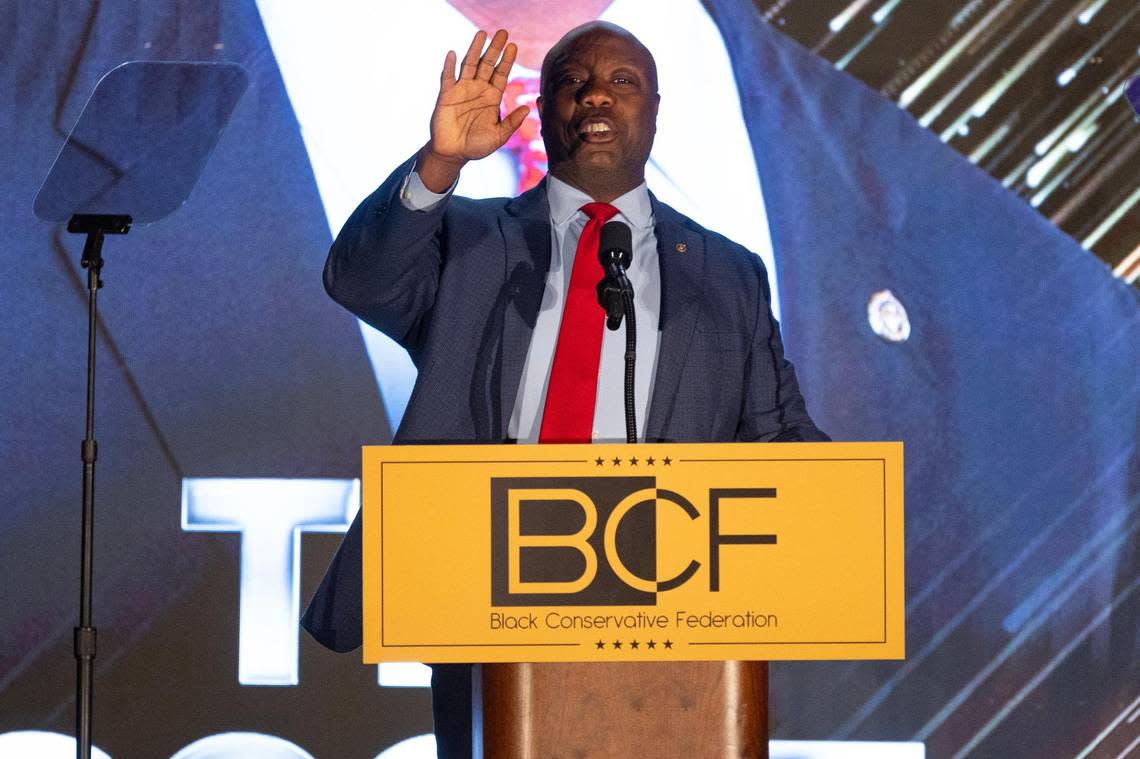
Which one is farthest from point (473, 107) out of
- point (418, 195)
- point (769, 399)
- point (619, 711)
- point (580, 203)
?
point (619, 711)

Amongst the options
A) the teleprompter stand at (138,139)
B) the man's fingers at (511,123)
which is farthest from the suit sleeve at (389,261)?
the teleprompter stand at (138,139)

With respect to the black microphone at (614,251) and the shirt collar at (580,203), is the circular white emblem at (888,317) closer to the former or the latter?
the shirt collar at (580,203)

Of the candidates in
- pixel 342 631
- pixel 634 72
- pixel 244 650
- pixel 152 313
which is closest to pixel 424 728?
pixel 244 650

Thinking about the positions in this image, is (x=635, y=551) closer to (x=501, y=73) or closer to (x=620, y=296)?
(x=620, y=296)

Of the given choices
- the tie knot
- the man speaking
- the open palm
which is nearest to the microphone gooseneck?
the man speaking

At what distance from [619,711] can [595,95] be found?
121 cm

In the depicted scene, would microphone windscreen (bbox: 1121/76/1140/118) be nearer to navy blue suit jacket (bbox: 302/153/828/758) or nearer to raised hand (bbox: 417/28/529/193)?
navy blue suit jacket (bbox: 302/153/828/758)

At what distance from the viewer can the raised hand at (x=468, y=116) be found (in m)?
1.82

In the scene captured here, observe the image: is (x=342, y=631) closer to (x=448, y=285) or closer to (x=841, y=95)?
(x=448, y=285)

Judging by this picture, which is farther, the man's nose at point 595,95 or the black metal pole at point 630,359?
the man's nose at point 595,95

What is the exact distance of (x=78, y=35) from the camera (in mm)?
3469

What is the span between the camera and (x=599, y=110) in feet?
7.60

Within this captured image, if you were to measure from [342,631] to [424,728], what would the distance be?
1595 mm

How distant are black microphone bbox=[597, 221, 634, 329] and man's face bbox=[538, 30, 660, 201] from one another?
0.70 meters
